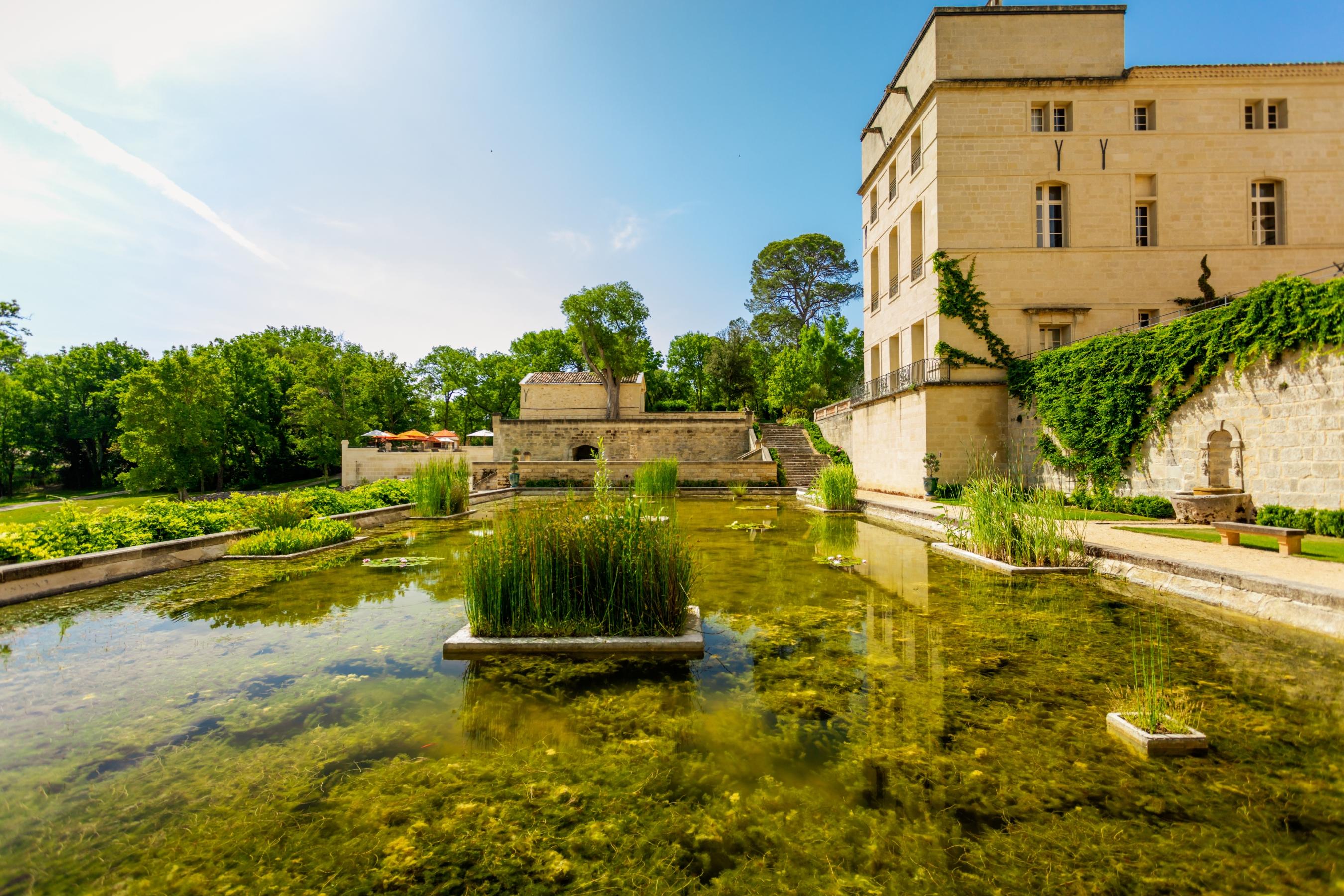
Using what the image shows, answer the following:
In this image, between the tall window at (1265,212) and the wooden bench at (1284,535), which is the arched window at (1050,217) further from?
the wooden bench at (1284,535)

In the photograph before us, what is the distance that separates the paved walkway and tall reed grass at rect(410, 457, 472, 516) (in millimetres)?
11545

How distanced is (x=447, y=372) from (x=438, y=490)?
114ft

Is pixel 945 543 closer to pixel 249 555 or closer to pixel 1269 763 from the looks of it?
pixel 1269 763

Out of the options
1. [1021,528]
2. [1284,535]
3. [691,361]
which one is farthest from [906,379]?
[691,361]

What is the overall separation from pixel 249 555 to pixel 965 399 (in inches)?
640

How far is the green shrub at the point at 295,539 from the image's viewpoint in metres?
7.69

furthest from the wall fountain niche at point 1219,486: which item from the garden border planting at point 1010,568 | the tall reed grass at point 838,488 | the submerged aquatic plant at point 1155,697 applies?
the submerged aquatic plant at point 1155,697

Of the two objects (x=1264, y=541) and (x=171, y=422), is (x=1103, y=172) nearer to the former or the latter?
(x=1264, y=541)

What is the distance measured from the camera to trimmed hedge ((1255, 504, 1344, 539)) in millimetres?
7730

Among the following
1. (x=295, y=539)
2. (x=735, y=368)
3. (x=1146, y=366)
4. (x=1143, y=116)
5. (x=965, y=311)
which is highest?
(x=1143, y=116)

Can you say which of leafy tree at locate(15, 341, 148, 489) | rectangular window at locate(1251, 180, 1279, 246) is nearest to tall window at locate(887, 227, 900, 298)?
rectangular window at locate(1251, 180, 1279, 246)

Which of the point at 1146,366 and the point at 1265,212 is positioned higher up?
the point at 1265,212

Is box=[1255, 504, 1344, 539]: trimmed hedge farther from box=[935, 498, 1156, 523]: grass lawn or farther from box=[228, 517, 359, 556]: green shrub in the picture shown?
box=[228, 517, 359, 556]: green shrub

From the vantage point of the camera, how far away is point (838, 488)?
13.4 m
